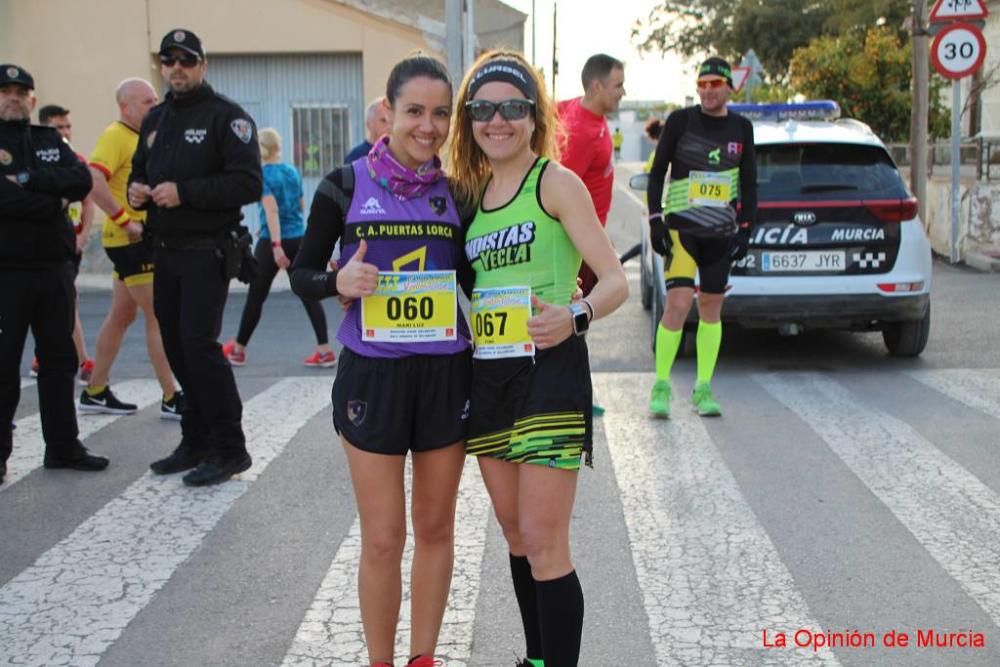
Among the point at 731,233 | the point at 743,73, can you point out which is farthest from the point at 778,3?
the point at 731,233

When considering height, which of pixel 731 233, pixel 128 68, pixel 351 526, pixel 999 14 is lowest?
pixel 351 526

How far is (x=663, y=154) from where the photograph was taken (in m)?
7.45

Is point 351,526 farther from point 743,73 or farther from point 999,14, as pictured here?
point 999,14

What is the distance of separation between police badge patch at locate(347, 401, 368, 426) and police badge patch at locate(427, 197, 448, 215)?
1.95ft

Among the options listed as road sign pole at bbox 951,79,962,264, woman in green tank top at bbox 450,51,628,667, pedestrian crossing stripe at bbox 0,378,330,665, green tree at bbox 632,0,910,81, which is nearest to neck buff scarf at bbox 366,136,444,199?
woman in green tank top at bbox 450,51,628,667

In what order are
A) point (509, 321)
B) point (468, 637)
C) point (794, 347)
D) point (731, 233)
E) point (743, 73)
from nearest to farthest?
1. point (509, 321)
2. point (468, 637)
3. point (731, 233)
4. point (794, 347)
5. point (743, 73)

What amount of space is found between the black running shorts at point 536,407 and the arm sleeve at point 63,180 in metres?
3.59

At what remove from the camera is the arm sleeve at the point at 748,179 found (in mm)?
7371

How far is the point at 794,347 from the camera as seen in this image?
10.2 m

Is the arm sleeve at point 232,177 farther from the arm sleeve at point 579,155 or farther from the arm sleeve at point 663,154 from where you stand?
the arm sleeve at point 663,154

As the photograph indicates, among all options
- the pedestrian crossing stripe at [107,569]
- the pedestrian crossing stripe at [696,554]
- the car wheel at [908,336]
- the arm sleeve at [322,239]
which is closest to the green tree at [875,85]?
the car wheel at [908,336]

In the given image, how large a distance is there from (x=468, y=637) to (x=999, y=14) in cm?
3092

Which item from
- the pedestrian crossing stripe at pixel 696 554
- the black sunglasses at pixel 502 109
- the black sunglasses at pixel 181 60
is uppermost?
the black sunglasses at pixel 181 60

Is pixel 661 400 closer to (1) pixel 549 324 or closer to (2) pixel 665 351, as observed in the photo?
(2) pixel 665 351
